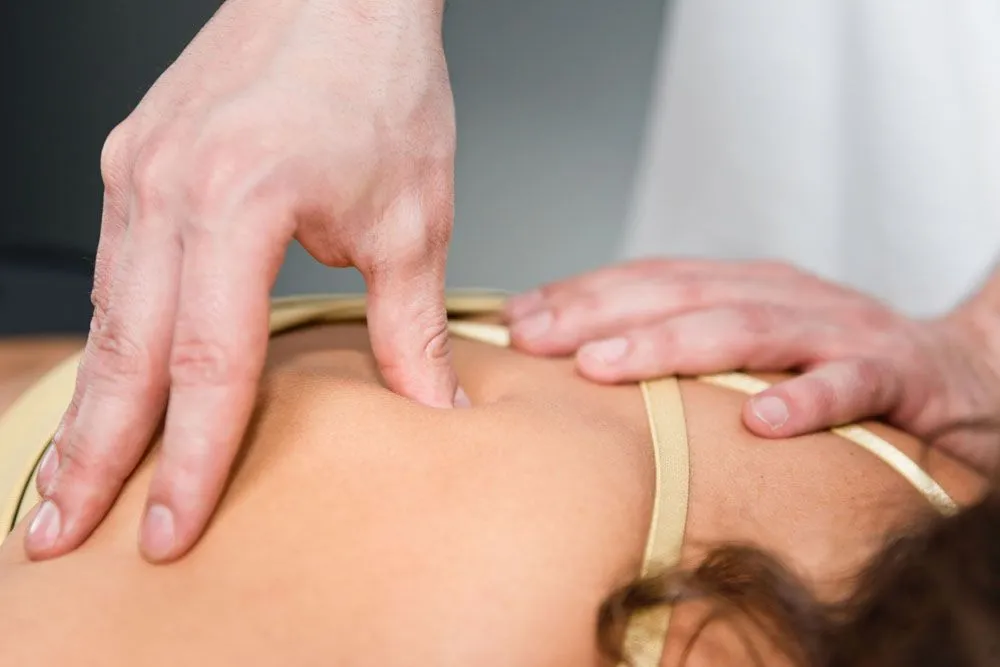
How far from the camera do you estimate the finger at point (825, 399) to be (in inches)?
28.5

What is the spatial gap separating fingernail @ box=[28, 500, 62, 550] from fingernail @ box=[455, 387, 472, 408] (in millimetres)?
254

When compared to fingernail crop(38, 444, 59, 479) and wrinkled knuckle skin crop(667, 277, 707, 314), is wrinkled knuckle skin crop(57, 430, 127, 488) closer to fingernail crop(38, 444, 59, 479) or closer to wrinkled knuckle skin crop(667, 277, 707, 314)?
fingernail crop(38, 444, 59, 479)

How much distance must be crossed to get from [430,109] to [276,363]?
20 cm

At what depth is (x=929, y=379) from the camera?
0.88 m

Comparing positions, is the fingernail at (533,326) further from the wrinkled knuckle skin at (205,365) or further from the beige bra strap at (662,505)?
the wrinkled knuckle skin at (205,365)

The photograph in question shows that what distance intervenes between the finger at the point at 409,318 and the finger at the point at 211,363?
10 centimetres

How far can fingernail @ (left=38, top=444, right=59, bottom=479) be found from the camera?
2.16ft

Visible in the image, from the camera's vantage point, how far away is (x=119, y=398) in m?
0.60

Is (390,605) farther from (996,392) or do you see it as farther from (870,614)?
(996,392)

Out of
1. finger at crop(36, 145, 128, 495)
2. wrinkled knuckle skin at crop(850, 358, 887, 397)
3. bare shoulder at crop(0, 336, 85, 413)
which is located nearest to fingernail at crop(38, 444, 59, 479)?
finger at crop(36, 145, 128, 495)

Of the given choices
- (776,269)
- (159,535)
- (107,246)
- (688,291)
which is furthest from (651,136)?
(159,535)

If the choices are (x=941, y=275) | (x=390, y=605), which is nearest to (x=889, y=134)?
(x=941, y=275)

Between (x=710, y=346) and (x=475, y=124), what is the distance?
0.99m

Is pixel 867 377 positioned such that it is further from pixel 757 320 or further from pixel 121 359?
pixel 121 359
